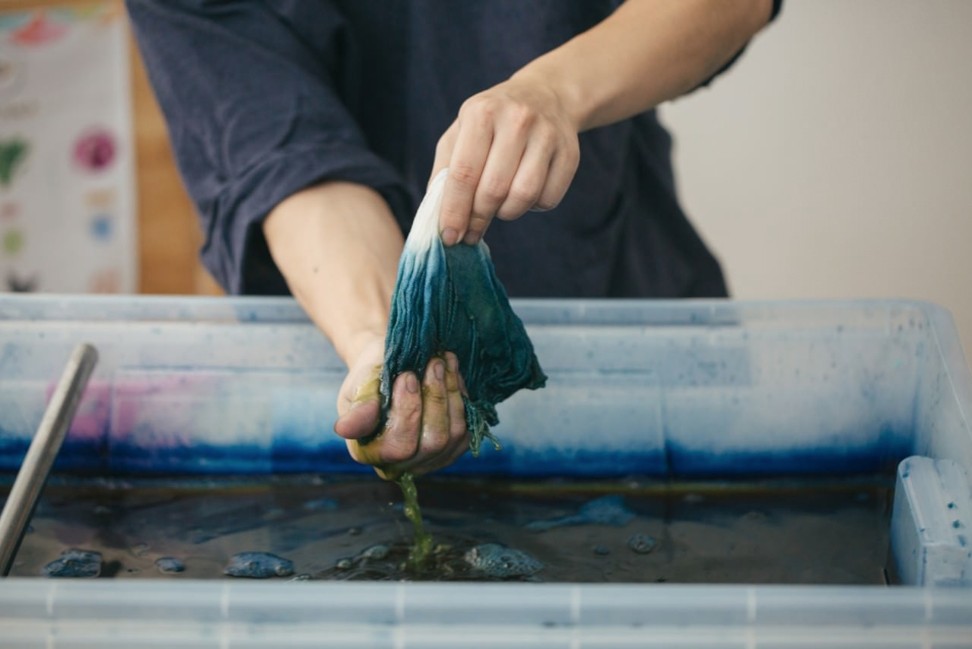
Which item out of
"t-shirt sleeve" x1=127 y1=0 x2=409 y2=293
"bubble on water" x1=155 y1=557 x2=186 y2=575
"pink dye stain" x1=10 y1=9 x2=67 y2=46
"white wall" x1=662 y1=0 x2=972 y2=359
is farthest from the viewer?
"white wall" x1=662 y1=0 x2=972 y2=359

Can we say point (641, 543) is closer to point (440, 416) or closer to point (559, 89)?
point (440, 416)

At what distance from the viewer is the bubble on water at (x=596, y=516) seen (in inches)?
29.9

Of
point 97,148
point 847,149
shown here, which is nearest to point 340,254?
point 97,148

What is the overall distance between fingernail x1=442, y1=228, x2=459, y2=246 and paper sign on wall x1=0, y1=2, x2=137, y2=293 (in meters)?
1.65

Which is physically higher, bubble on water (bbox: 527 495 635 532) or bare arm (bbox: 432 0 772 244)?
bare arm (bbox: 432 0 772 244)

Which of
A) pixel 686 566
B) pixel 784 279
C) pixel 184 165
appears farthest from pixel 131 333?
pixel 784 279

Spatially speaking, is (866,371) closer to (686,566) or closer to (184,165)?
(686,566)

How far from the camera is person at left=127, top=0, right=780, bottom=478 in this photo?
655 millimetres

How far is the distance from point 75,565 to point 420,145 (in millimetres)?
475

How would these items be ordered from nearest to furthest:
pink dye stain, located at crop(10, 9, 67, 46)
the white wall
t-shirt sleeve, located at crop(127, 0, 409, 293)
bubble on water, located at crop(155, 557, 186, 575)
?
bubble on water, located at crop(155, 557, 186, 575) < t-shirt sleeve, located at crop(127, 0, 409, 293) < pink dye stain, located at crop(10, 9, 67, 46) < the white wall

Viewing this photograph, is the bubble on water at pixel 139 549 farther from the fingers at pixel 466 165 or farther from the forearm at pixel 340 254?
the fingers at pixel 466 165

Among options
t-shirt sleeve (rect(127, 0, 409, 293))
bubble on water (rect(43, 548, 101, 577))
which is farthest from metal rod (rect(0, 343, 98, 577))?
t-shirt sleeve (rect(127, 0, 409, 293))

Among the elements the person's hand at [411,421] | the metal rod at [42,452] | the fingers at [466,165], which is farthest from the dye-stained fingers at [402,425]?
the metal rod at [42,452]

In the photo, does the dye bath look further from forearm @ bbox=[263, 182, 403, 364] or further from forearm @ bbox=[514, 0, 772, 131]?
forearm @ bbox=[514, 0, 772, 131]
